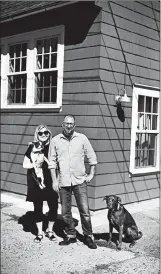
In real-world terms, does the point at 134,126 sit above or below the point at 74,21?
below

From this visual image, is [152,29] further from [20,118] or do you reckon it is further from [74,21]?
[20,118]

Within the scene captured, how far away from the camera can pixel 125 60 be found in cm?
580

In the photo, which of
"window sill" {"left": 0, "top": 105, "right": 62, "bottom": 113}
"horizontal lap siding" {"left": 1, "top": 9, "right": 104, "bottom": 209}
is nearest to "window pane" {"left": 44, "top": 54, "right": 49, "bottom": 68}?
"horizontal lap siding" {"left": 1, "top": 9, "right": 104, "bottom": 209}

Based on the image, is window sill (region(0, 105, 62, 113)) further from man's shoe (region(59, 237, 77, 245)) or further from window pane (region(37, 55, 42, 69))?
man's shoe (region(59, 237, 77, 245))

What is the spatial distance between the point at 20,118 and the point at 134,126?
2.25m

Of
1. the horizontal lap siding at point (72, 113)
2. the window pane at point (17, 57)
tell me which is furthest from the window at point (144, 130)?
the window pane at point (17, 57)

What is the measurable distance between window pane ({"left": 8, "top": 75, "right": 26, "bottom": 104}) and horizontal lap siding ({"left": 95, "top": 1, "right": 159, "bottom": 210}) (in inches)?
72.1

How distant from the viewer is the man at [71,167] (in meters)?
4.17

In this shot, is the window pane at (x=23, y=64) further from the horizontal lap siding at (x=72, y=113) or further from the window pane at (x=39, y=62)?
the horizontal lap siding at (x=72, y=113)

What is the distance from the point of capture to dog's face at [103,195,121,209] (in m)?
3.67

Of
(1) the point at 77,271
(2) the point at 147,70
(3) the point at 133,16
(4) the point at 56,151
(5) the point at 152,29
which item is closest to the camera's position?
(1) the point at 77,271

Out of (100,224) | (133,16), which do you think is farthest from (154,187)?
(133,16)

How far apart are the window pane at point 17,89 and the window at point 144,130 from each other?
7.33ft

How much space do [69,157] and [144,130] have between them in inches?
87.0
